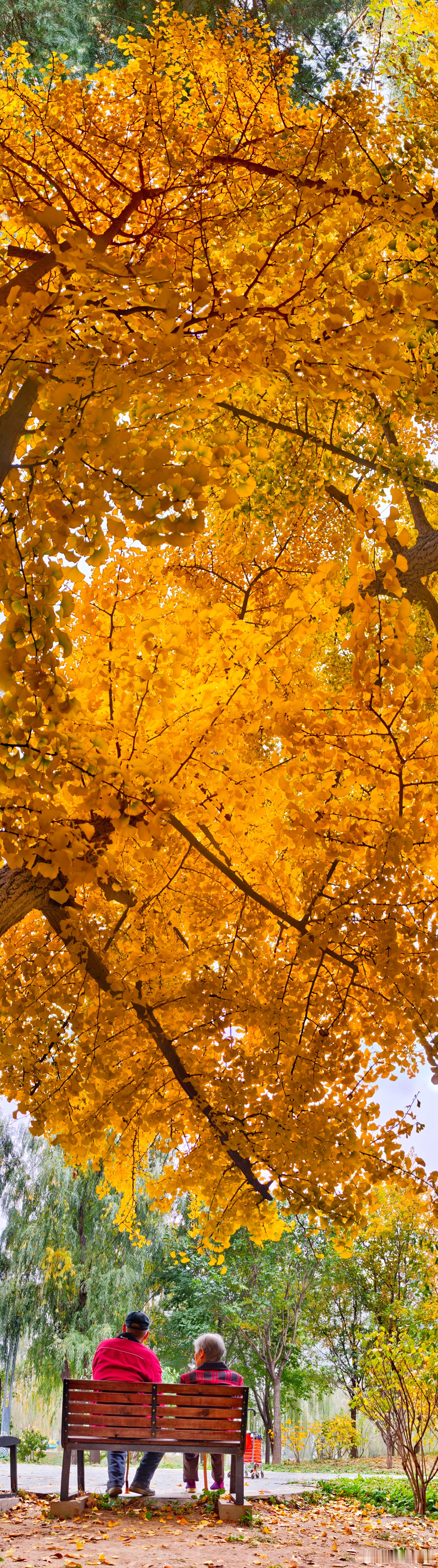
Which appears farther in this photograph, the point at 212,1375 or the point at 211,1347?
the point at 211,1347

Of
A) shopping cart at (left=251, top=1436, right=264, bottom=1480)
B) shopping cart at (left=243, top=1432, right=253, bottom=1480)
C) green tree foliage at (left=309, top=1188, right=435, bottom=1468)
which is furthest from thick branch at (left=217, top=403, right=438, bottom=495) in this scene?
shopping cart at (left=251, top=1436, right=264, bottom=1480)

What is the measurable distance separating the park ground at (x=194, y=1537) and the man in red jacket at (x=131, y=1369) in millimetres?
260

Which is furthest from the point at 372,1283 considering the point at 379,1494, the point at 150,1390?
the point at 150,1390

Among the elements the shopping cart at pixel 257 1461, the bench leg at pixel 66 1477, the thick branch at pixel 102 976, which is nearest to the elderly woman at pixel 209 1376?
the bench leg at pixel 66 1477

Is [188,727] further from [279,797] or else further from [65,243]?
[65,243]

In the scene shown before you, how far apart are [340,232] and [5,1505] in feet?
22.4

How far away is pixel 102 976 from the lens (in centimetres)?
508

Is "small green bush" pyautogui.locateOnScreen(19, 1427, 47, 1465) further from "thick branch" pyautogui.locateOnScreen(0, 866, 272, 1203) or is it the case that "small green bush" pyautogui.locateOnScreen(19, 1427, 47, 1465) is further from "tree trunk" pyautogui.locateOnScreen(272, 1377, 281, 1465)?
"thick branch" pyautogui.locateOnScreen(0, 866, 272, 1203)

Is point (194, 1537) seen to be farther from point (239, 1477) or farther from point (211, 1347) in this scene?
point (211, 1347)

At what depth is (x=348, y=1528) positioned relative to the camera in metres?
5.88

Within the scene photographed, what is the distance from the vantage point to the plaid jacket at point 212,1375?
6.46 meters

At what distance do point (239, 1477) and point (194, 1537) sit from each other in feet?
2.82

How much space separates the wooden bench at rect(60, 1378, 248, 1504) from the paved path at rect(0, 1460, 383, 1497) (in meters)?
0.59

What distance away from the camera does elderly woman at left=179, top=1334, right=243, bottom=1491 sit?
21.0 ft
